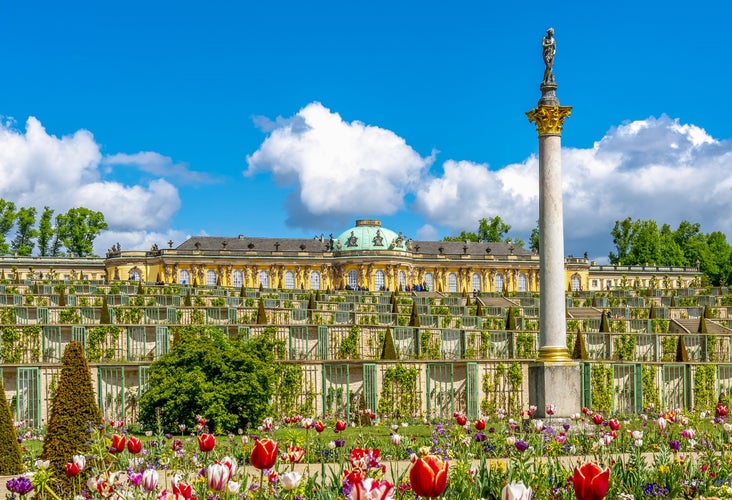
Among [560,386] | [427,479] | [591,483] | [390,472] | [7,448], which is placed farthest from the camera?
[560,386]

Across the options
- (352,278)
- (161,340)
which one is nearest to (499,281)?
(352,278)

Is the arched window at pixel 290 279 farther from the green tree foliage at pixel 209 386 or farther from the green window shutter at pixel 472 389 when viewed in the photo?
the green tree foliage at pixel 209 386

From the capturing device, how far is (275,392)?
2042cm

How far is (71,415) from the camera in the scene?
36.8ft

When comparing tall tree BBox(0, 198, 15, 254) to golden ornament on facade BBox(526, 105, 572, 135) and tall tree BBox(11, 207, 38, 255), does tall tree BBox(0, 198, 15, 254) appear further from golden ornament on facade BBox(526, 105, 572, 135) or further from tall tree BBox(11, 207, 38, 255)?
golden ornament on facade BBox(526, 105, 572, 135)

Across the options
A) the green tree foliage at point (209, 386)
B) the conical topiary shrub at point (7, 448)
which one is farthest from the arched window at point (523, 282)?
the conical topiary shrub at point (7, 448)

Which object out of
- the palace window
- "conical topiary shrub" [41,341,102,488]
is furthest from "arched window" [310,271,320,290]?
"conical topiary shrub" [41,341,102,488]

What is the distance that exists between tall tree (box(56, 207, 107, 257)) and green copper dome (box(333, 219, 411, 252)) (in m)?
27.4

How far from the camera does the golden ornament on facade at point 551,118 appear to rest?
17141mm

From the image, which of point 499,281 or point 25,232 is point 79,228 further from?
point 499,281

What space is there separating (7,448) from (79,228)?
320 feet

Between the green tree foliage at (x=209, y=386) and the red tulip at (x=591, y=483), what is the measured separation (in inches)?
479

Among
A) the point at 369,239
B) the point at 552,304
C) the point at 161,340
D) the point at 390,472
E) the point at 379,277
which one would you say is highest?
the point at 369,239

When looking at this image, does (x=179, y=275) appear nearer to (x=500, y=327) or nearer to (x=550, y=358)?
(x=500, y=327)
